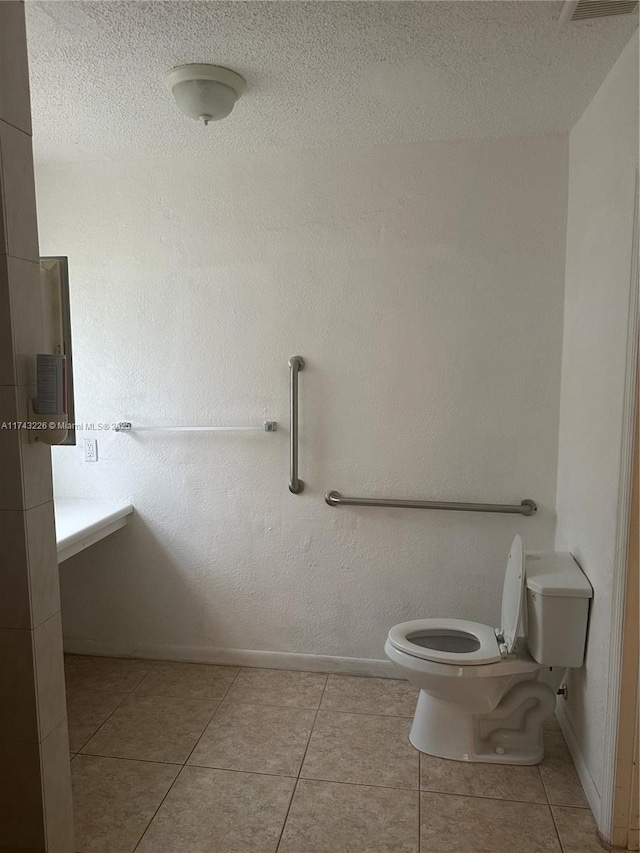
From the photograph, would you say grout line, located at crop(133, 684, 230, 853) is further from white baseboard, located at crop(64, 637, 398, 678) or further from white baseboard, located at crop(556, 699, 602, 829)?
white baseboard, located at crop(556, 699, 602, 829)

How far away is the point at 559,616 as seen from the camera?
84.9 inches

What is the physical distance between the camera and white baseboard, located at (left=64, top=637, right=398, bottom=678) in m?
2.88

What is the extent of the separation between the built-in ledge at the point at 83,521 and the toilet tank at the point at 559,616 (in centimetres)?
168

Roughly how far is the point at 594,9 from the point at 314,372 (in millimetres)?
1579

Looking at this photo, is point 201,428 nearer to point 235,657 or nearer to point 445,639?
point 235,657

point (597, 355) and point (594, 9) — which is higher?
point (594, 9)

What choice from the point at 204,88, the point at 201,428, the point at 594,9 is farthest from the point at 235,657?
the point at 594,9

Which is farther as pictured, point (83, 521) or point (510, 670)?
point (83, 521)

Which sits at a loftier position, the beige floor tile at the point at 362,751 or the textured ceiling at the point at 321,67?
the textured ceiling at the point at 321,67

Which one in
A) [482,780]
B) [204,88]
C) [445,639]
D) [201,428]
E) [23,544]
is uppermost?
[204,88]

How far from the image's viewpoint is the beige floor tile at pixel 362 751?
2182mm

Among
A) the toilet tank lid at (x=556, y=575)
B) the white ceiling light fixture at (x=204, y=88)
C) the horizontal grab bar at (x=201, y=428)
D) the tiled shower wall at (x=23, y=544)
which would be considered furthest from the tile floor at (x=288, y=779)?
the white ceiling light fixture at (x=204, y=88)

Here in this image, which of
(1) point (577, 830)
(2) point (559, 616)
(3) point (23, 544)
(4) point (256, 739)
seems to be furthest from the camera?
(4) point (256, 739)

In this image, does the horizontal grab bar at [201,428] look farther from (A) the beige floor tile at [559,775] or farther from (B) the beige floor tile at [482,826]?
(A) the beige floor tile at [559,775]
